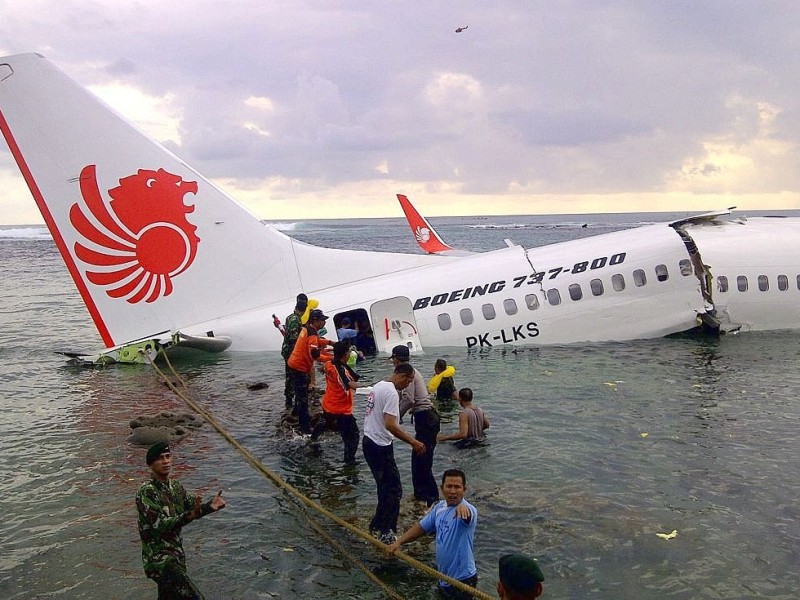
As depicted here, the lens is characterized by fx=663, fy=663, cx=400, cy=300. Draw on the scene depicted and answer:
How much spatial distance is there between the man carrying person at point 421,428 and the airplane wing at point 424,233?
1210 inches

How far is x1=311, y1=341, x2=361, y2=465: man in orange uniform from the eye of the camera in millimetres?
9719

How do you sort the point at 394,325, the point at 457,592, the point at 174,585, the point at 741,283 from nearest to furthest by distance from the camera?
the point at 174,585 < the point at 457,592 < the point at 394,325 < the point at 741,283

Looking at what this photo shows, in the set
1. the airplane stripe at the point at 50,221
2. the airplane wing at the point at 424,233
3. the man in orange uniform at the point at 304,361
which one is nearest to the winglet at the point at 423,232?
the airplane wing at the point at 424,233

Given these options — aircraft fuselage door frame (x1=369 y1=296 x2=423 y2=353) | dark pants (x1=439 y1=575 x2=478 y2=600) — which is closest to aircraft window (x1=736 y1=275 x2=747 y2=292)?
aircraft fuselage door frame (x1=369 y1=296 x2=423 y2=353)

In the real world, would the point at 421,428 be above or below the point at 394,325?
below

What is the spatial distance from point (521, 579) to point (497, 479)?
5945 millimetres

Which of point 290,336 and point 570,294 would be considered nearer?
point 290,336

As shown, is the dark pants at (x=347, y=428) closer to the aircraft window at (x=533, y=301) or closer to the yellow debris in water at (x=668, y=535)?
the yellow debris in water at (x=668, y=535)

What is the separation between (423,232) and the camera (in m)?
45.4

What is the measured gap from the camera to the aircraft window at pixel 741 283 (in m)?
18.4

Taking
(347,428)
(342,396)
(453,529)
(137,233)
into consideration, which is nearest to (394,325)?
(137,233)

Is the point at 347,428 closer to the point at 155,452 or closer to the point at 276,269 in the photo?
the point at 155,452

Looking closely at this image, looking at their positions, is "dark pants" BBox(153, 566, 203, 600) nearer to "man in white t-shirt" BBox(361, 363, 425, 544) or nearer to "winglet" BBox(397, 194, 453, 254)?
"man in white t-shirt" BBox(361, 363, 425, 544)

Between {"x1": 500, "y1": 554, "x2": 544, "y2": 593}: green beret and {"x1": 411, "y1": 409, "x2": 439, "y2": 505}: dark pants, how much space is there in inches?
181
